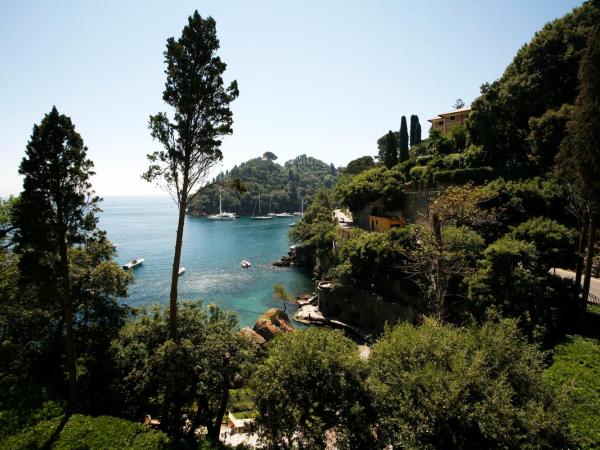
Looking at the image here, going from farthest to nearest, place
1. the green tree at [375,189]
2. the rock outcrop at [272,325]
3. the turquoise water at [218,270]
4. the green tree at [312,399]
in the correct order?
the turquoise water at [218,270]
the green tree at [375,189]
the rock outcrop at [272,325]
the green tree at [312,399]

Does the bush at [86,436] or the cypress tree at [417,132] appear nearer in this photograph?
the bush at [86,436]

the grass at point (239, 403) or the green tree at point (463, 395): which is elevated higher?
the green tree at point (463, 395)

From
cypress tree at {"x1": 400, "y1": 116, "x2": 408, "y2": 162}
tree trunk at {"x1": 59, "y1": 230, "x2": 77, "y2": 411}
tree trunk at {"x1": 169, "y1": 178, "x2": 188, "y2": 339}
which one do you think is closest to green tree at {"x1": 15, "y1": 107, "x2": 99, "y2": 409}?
tree trunk at {"x1": 59, "y1": 230, "x2": 77, "y2": 411}

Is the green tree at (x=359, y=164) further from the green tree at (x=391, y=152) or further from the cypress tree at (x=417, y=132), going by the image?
the green tree at (x=391, y=152)

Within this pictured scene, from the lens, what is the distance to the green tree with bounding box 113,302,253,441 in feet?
35.7

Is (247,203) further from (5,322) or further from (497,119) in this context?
(5,322)

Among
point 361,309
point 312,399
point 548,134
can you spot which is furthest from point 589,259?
point 361,309

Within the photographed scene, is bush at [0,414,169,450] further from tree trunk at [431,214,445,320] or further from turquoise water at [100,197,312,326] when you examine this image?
turquoise water at [100,197,312,326]

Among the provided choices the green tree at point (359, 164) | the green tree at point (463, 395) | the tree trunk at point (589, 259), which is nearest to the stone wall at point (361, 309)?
the tree trunk at point (589, 259)

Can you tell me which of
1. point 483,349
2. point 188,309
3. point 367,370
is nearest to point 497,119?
point 483,349

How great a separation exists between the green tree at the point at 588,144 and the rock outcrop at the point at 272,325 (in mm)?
18443

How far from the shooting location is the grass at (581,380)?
345 inches

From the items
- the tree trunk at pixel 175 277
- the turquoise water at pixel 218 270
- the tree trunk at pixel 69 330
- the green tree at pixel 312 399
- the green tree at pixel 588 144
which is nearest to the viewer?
the green tree at pixel 312 399

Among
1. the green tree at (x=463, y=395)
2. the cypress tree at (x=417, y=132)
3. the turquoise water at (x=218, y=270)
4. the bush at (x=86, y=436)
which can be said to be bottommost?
the turquoise water at (x=218, y=270)
